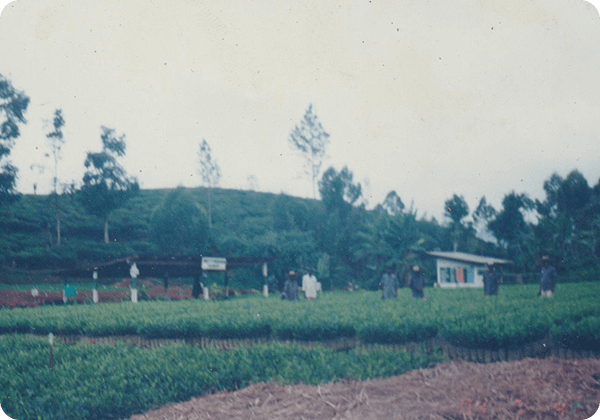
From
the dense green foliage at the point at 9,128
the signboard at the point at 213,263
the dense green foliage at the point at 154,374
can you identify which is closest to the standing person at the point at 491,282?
the dense green foliage at the point at 154,374

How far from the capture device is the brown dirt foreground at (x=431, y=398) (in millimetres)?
5500

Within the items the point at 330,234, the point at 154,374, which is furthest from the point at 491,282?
the point at 330,234

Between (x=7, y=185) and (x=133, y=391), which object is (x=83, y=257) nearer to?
(x=7, y=185)

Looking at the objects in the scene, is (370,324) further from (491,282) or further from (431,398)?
(491,282)

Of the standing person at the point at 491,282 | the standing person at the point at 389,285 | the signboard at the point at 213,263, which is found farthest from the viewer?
the signboard at the point at 213,263

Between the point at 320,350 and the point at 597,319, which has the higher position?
the point at 597,319

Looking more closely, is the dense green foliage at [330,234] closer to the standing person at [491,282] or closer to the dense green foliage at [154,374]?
the standing person at [491,282]

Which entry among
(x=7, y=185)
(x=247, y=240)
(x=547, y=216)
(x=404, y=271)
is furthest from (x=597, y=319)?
(x=247, y=240)

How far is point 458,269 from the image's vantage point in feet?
86.5

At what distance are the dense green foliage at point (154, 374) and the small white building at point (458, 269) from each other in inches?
716

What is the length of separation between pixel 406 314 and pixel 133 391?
5.71 m

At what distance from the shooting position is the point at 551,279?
15.1 metres

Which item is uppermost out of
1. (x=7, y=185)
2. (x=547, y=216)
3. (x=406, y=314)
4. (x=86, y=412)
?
(x=7, y=185)

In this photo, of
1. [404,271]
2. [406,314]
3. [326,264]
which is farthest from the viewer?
[326,264]
